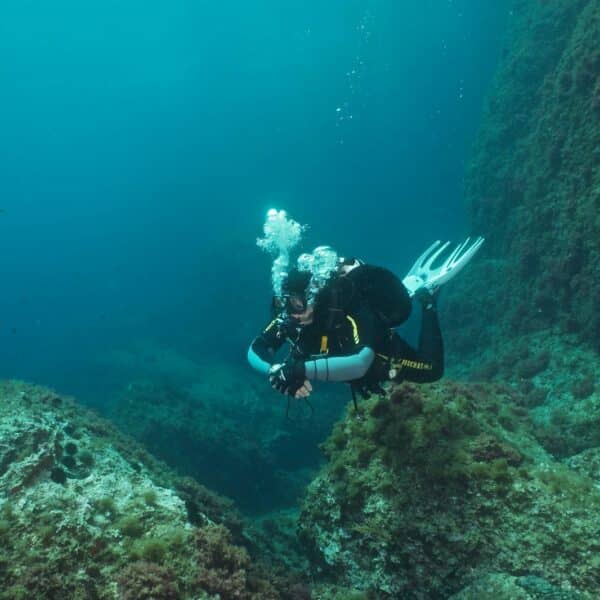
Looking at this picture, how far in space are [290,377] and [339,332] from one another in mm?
790

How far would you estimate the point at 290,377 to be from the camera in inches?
164

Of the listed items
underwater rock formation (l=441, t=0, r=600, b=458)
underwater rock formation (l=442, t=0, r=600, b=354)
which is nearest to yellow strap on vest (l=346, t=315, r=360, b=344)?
underwater rock formation (l=441, t=0, r=600, b=458)

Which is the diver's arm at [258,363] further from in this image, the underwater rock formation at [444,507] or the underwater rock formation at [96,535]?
the underwater rock formation at [444,507]

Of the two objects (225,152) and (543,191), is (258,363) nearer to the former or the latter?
(543,191)

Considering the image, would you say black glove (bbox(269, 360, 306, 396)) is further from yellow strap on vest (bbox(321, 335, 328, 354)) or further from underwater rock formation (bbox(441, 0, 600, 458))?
underwater rock formation (bbox(441, 0, 600, 458))

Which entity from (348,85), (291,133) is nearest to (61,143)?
(291,133)

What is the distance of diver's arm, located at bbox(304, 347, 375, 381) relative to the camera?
13.6 ft

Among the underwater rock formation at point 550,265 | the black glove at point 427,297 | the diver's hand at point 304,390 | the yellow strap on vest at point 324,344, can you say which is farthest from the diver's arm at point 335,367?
the underwater rock formation at point 550,265

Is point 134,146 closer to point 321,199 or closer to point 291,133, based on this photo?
point 291,133

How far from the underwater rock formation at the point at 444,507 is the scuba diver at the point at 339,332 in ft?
2.43

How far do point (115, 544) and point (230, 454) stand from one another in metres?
12.4

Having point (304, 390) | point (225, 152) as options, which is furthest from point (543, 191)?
point (225, 152)

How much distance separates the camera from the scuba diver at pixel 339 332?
422 centimetres

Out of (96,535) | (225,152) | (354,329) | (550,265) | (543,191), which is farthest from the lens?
(225,152)
